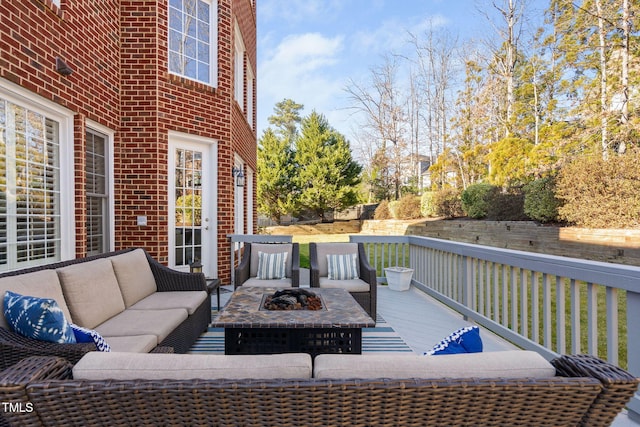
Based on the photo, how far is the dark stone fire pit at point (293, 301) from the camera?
2.81 meters

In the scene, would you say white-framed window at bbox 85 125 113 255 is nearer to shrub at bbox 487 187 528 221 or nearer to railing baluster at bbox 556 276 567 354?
railing baluster at bbox 556 276 567 354

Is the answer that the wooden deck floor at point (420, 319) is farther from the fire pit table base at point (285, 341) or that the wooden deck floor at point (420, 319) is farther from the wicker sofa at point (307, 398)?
the wicker sofa at point (307, 398)

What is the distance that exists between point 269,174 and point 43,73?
49.9 ft

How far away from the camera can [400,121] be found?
17688mm

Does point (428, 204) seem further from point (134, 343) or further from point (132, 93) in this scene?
point (134, 343)

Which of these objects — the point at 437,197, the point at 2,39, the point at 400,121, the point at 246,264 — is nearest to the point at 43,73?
the point at 2,39

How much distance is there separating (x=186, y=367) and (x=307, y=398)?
35 centimetres

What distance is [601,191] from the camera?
7.09 m

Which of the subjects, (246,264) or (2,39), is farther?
(246,264)

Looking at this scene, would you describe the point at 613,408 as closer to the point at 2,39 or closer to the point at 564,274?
the point at 564,274

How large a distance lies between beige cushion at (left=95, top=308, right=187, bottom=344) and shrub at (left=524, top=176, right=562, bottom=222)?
816 cm

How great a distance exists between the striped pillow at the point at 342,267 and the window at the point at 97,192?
3.03 metres

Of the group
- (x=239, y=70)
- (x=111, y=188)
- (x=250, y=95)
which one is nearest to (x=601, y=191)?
(x=239, y=70)

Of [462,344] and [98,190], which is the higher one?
[98,190]
